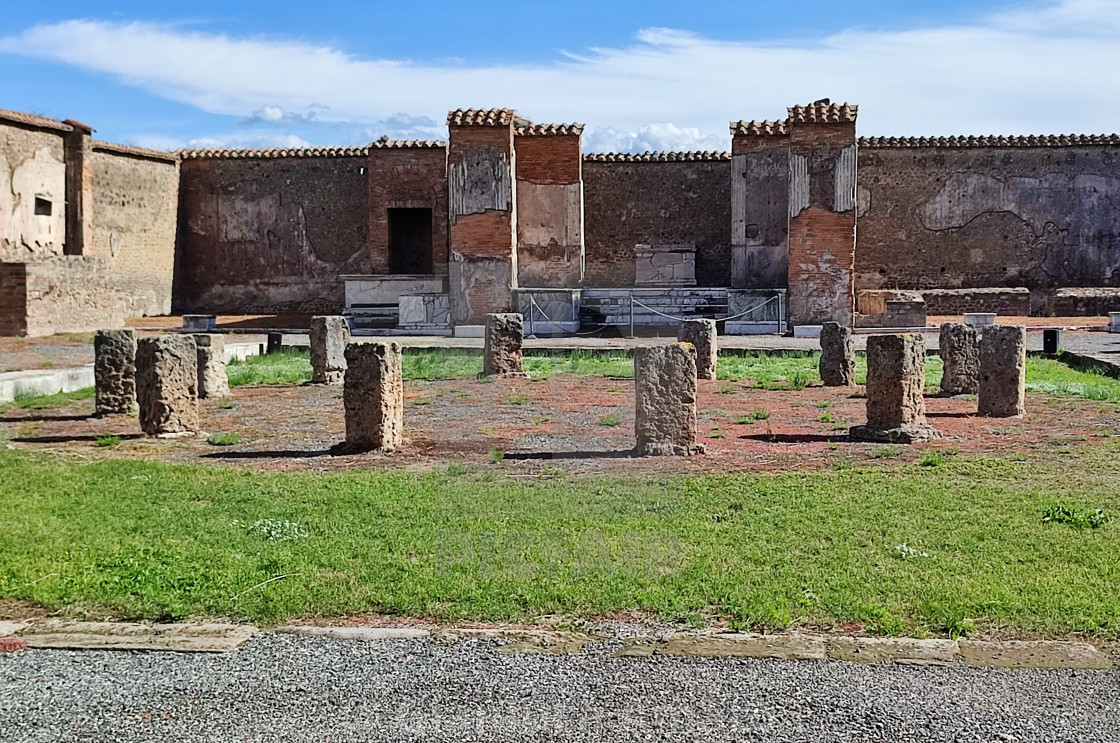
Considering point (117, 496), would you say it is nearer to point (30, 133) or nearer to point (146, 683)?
point (146, 683)

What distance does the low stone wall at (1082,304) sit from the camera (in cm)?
2319

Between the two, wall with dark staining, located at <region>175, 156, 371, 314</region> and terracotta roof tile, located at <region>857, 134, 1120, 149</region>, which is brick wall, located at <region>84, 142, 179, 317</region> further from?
terracotta roof tile, located at <region>857, 134, 1120, 149</region>

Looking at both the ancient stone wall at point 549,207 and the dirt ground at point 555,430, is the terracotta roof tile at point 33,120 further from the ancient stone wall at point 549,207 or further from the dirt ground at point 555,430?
the dirt ground at point 555,430

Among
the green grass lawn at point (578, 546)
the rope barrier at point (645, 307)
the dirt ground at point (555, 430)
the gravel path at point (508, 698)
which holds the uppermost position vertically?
the rope barrier at point (645, 307)

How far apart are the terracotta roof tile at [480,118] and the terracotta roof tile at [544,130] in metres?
1.33

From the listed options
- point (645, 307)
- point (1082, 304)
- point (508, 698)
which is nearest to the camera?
point (508, 698)

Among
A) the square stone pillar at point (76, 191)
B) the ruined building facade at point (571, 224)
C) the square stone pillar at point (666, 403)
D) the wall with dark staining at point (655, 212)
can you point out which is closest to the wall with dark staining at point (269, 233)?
the ruined building facade at point (571, 224)

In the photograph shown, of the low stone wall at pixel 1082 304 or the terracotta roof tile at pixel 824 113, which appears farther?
the low stone wall at pixel 1082 304

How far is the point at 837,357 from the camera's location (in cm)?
1248

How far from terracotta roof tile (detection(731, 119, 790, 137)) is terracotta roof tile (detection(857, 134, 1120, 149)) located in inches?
146

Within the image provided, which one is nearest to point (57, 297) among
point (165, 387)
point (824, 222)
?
point (165, 387)

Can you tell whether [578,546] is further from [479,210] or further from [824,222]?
[479,210]

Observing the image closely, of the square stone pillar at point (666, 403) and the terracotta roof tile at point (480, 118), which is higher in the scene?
the terracotta roof tile at point (480, 118)

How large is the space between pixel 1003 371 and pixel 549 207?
14.1 m
